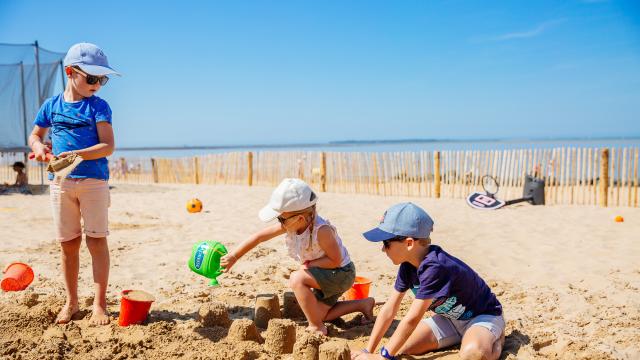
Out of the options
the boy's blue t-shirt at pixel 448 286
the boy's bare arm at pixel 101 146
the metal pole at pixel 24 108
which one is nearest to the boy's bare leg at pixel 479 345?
the boy's blue t-shirt at pixel 448 286

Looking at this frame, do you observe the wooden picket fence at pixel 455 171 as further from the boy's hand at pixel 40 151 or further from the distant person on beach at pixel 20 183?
the boy's hand at pixel 40 151

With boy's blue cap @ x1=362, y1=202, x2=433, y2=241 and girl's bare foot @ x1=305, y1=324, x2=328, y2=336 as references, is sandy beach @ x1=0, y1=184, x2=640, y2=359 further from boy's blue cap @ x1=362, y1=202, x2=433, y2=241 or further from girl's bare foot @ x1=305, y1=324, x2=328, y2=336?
boy's blue cap @ x1=362, y1=202, x2=433, y2=241

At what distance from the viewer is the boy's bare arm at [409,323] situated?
7.87 ft

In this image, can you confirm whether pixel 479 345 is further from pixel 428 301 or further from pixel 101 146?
pixel 101 146

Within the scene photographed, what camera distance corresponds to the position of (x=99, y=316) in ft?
10.00

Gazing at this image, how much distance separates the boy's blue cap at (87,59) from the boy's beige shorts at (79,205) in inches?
24.5

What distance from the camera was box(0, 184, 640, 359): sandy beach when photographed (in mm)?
2754

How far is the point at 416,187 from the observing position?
11.7 metres

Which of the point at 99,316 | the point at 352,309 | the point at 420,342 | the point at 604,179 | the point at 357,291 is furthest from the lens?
the point at 604,179

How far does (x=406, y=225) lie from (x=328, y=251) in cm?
66

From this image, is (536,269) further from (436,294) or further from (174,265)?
(174,265)

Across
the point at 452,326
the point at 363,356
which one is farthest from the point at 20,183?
the point at 452,326

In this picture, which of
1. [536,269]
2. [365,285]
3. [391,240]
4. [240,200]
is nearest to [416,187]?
[240,200]

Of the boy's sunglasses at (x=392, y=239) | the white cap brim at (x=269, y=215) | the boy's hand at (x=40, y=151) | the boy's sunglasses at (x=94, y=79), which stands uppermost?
the boy's sunglasses at (x=94, y=79)
